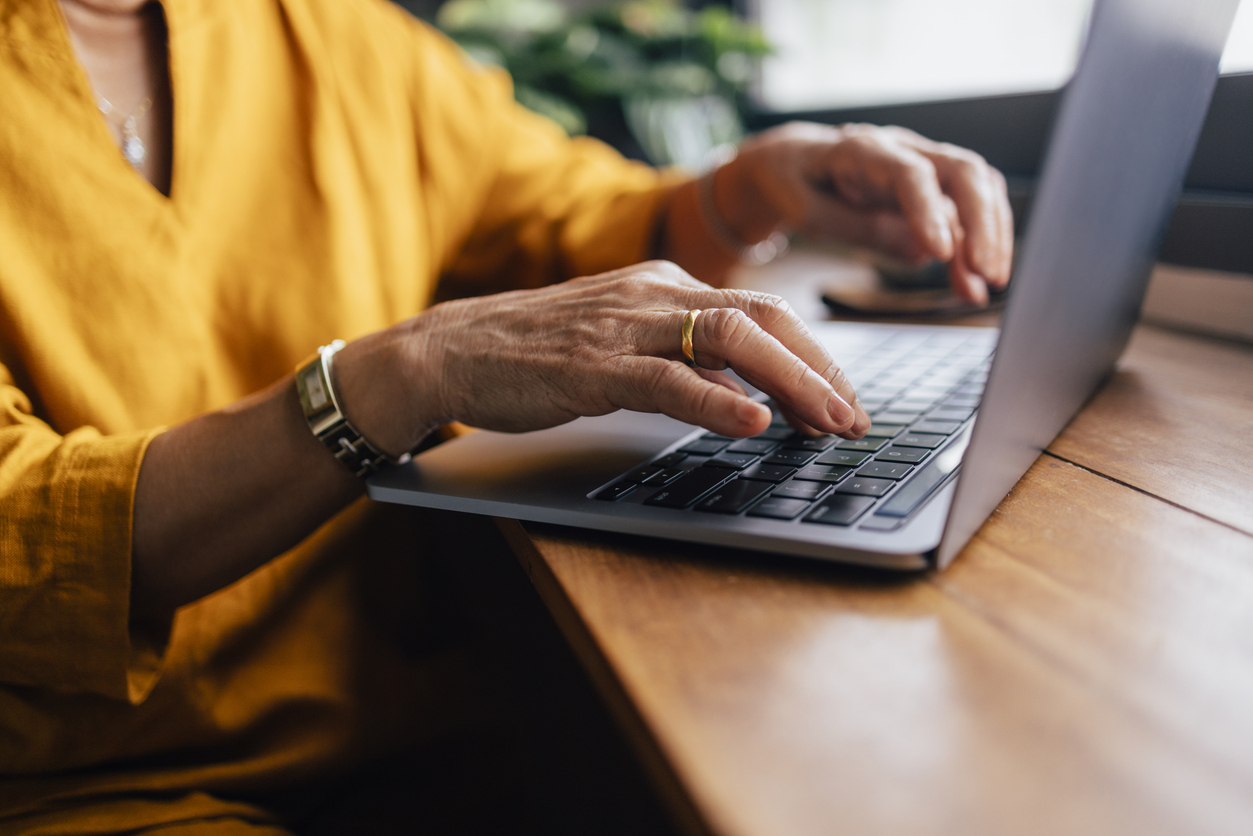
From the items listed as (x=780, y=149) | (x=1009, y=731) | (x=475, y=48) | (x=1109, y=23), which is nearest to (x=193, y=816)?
(x=1009, y=731)

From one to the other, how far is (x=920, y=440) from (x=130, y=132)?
0.58 metres

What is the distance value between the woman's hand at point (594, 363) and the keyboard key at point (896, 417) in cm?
5

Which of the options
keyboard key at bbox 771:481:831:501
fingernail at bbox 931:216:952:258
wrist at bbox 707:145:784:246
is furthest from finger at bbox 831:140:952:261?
keyboard key at bbox 771:481:831:501

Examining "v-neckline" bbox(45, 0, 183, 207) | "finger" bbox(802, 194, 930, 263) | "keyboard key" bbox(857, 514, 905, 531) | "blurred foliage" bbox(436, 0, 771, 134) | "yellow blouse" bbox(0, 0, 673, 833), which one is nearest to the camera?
"keyboard key" bbox(857, 514, 905, 531)

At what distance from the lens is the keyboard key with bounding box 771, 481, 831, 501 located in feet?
1.04

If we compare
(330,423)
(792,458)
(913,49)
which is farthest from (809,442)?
(913,49)

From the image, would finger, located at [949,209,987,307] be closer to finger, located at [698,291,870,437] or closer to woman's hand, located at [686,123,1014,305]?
woman's hand, located at [686,123,1014,305]

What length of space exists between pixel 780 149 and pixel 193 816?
68 cm

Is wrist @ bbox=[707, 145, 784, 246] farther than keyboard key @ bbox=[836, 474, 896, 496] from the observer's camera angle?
Yes

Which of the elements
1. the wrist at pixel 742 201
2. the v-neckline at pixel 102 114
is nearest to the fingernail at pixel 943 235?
the wrist at pixel 742 201

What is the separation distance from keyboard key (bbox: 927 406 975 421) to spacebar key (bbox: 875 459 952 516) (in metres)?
0.08

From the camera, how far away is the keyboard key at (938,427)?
0.39 m

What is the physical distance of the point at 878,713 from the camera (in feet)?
0.68

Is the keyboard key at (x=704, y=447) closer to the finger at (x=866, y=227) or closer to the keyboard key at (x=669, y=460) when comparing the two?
the keyboard key at (x=669, y=460)
